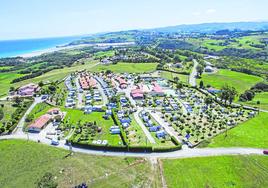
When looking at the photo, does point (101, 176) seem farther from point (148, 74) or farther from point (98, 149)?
point (148, 74)

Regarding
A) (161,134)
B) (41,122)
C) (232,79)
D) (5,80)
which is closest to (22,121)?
(41,122)

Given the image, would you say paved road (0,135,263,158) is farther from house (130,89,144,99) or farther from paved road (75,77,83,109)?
house (130,89,144,99)

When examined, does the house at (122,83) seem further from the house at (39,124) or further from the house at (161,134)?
the house at (161,134)

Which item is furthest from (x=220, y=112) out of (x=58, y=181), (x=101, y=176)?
(x=58, y=181)

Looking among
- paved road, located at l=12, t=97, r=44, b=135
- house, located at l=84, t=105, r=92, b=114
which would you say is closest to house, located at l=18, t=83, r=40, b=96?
paved road, located at l=12, t=97, r=44, b=135

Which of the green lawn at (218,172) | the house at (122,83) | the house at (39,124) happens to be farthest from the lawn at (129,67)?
the green lawn at (218,172)

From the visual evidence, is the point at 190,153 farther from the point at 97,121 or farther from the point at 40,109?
the point at 40,109
